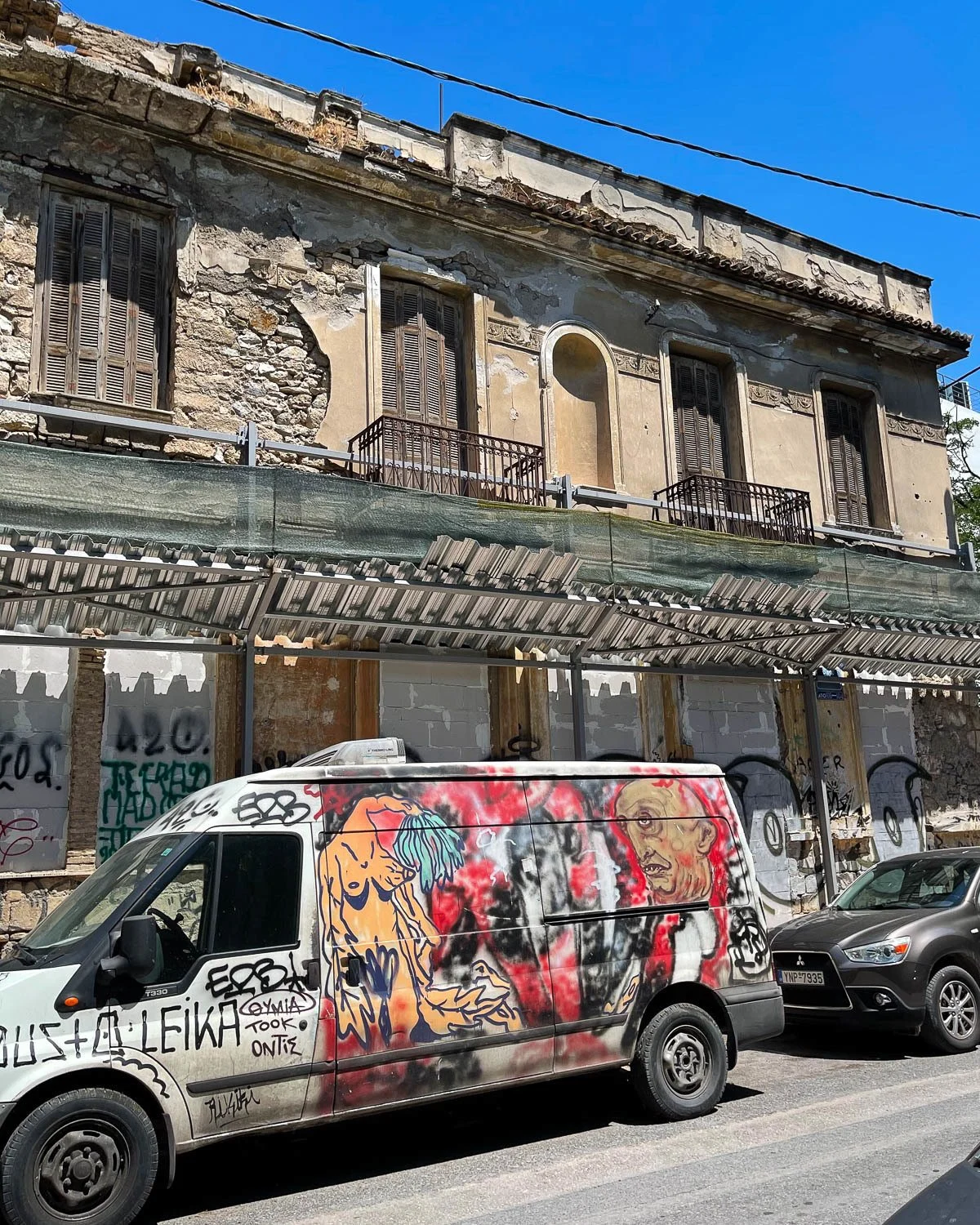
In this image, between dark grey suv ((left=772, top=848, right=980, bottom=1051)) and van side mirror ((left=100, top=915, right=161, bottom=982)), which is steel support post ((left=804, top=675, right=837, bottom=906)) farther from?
van side mirror ((left=100, top=915, right=161, bottom=982))

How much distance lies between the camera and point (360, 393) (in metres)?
12.5

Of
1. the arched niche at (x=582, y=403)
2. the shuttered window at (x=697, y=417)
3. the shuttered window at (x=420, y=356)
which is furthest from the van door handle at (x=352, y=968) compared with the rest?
the shuttered window at (x=697, y=417)

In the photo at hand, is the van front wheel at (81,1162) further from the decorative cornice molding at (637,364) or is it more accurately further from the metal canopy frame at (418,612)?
the decorative cornice molding at (637,364)

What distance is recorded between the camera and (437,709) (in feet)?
39.0

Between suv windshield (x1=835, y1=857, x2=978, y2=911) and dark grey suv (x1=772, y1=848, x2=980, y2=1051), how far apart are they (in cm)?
2

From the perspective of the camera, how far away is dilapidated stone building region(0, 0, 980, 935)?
909 cm

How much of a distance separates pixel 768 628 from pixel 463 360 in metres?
5.07

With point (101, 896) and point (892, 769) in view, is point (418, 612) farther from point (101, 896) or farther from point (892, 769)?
point (892, 769)

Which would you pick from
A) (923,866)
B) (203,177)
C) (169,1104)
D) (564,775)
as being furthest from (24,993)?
(203,177)

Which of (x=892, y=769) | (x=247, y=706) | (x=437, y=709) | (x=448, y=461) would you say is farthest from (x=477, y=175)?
(x=892, y=769)

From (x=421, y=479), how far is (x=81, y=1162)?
8.55 metres

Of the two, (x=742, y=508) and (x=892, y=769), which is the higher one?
(x=742, y=508)

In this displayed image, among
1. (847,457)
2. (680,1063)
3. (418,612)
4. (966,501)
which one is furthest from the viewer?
(966,501)

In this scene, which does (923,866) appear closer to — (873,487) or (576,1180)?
(576,1180)
